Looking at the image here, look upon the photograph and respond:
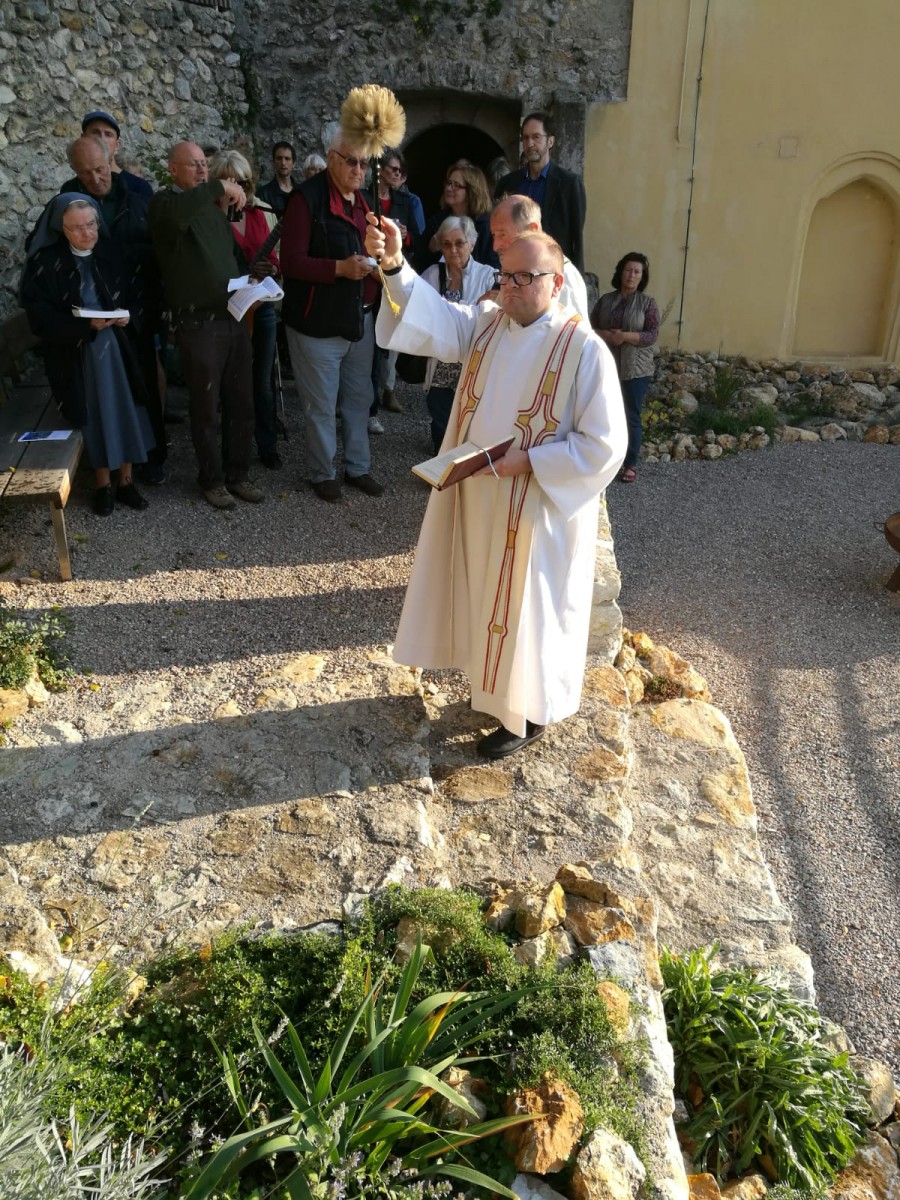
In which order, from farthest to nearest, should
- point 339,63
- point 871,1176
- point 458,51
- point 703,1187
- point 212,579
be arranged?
point 339,63 < point 458,51 < point 212,579 < point 871,1176 < point 703,1187

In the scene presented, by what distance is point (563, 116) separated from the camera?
978 cm

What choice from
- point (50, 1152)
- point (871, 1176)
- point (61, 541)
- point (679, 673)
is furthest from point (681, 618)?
point (50, 1152)

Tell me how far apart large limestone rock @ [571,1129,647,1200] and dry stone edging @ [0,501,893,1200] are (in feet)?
0.10

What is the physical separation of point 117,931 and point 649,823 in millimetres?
2195

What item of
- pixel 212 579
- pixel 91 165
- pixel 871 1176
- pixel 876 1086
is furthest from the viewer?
pixel 91 165

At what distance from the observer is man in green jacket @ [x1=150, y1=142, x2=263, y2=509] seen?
519 cm

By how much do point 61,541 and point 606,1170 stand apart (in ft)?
12.9

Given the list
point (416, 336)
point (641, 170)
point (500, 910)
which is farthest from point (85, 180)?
point (641, 170)

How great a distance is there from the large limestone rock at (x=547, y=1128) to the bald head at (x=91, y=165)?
5.22 metres

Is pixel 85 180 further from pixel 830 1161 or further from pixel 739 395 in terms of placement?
pixel 739 395

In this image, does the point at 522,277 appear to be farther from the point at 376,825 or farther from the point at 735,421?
the point at 735,421

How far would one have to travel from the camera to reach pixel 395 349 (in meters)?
3.48

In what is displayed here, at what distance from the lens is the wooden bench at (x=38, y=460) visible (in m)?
4.65

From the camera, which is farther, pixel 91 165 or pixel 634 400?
pixel 634 400
